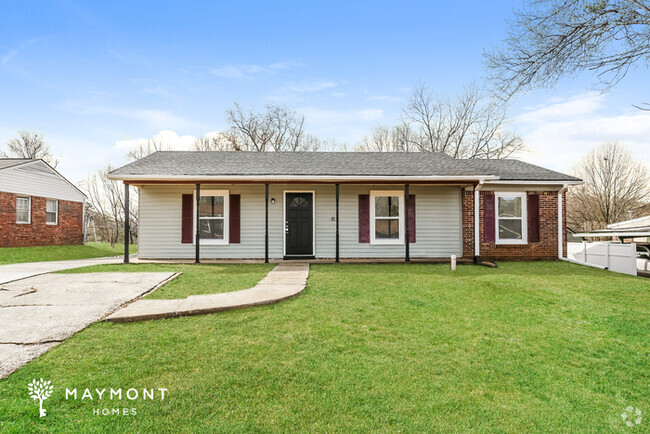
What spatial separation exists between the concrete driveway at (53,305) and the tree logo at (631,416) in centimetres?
483

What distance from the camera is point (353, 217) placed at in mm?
11531

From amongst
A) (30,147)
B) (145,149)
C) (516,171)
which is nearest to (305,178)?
(516,171)

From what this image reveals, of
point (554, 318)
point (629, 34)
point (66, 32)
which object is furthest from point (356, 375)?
point (66, 32)

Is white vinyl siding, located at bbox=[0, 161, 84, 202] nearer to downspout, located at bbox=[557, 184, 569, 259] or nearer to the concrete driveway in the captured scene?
the concrete driveway

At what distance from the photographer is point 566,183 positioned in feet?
36.9

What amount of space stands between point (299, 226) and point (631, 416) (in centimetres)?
946

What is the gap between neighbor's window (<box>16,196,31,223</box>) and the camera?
15.3 m

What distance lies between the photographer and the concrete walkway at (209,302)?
4.50m

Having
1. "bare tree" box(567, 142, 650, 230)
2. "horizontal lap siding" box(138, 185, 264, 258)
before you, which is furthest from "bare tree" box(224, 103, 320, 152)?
"bare tree" box(567, 142, 650, 230)

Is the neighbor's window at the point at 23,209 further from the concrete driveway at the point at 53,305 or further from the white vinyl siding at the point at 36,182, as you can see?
the concrete driveway at the point at 53,305

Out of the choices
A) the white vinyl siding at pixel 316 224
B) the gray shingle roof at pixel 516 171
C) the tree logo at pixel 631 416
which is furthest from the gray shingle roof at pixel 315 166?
the tree logo at pixel 631 416

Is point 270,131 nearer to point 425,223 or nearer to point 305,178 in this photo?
point 305,178

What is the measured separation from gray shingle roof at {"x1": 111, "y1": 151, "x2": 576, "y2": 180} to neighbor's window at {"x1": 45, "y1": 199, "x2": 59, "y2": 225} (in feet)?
28.2

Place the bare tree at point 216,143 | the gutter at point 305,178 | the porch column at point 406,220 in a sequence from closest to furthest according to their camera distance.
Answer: the gutter at point 305,178
the porch column at point 406,220
the bare tree at point 216,143
